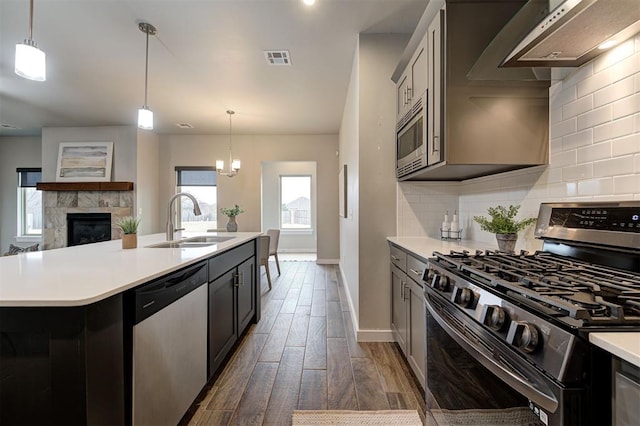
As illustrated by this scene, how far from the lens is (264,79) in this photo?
12.3ft

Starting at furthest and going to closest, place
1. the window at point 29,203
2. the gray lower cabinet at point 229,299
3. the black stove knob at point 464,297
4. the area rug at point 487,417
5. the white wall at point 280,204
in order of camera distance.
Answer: the white wall at point 280,204
the window at point 29,203
the gray lower cabinet at point 229,299
the black stove knob at point 464,297
the area rug at point 487,417

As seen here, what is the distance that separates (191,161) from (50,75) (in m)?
2.95

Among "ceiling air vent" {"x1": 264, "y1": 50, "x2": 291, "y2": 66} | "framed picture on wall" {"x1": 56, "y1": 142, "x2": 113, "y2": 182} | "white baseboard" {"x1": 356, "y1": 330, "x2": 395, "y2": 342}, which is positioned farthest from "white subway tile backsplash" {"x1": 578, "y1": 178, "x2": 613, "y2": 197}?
"framed picture on wall" {"x1": 56, "y1": 142, "x2": 113, "y2": 182}

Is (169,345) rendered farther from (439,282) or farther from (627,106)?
(627,106)

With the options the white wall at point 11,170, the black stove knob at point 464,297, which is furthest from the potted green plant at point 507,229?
the white wall at point 11,170

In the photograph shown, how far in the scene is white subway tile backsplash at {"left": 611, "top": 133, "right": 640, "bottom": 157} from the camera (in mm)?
1161

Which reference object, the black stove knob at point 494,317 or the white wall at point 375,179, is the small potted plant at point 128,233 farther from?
the black stove knob at point 494,317

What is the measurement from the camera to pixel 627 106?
3.93 ft

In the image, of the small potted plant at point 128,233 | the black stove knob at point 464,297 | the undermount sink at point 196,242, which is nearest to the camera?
the black stove knob at point 464,297

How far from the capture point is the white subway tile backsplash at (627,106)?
116 cm

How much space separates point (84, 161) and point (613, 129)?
759 cm

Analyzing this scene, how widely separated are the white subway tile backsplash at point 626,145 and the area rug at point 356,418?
5.30 feet

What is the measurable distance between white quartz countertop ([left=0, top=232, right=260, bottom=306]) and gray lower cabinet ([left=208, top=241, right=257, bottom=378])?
0.23 metres

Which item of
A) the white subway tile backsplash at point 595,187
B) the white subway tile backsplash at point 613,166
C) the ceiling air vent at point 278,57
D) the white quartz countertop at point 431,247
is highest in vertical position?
the ceiling air vent at point 278,57
